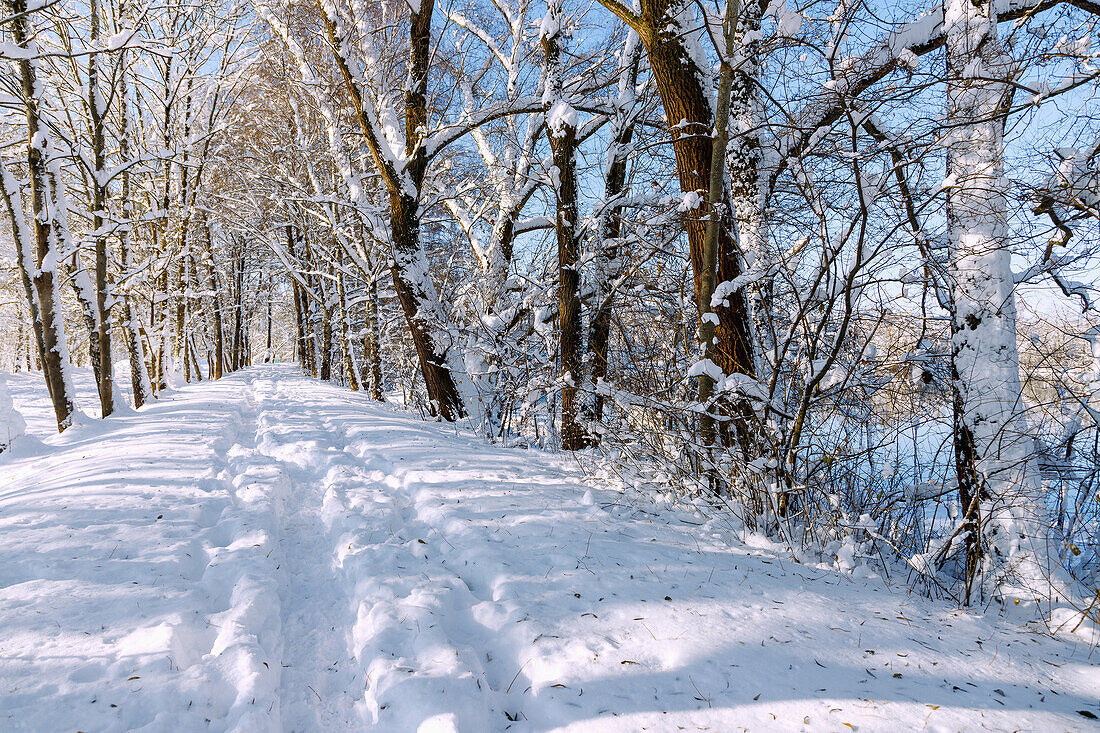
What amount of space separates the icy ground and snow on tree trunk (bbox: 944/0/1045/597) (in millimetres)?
1231

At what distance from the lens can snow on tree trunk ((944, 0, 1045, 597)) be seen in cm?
341

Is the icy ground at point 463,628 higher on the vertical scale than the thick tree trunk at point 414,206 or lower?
lower

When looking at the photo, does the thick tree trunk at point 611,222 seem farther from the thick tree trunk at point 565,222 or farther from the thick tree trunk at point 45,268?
the thick tree trunk at point 45,268

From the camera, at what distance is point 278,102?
14.5 metres

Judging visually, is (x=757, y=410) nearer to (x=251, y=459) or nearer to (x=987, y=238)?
(x=987, y=238)

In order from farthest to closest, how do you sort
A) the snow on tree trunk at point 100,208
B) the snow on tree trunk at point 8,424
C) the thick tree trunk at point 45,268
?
the snow on tree trunk at point 100,208
the thick tree trunk at point 45,268
the snow on tree trunk at point 8,424

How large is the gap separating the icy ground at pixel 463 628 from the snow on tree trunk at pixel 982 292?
123 centimetres

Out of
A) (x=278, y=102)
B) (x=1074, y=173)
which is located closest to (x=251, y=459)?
(x=1074, y=173)

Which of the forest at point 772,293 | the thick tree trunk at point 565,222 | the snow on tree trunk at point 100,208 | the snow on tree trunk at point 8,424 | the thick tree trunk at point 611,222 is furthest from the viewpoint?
the snow on tree trunk at point 100,208

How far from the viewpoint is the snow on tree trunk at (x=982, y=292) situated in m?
3.41

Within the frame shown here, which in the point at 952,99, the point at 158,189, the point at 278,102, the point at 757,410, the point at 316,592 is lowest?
the point at 316,592

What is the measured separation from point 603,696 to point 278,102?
17505 mm

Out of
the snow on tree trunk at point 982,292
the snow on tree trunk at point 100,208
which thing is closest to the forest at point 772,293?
the snow on tree trunk at point 982,292

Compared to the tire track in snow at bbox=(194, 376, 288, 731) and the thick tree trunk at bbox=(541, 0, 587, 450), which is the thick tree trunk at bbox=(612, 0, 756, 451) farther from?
the tire track in snow at bbox=(194, 376, 288, 731)
